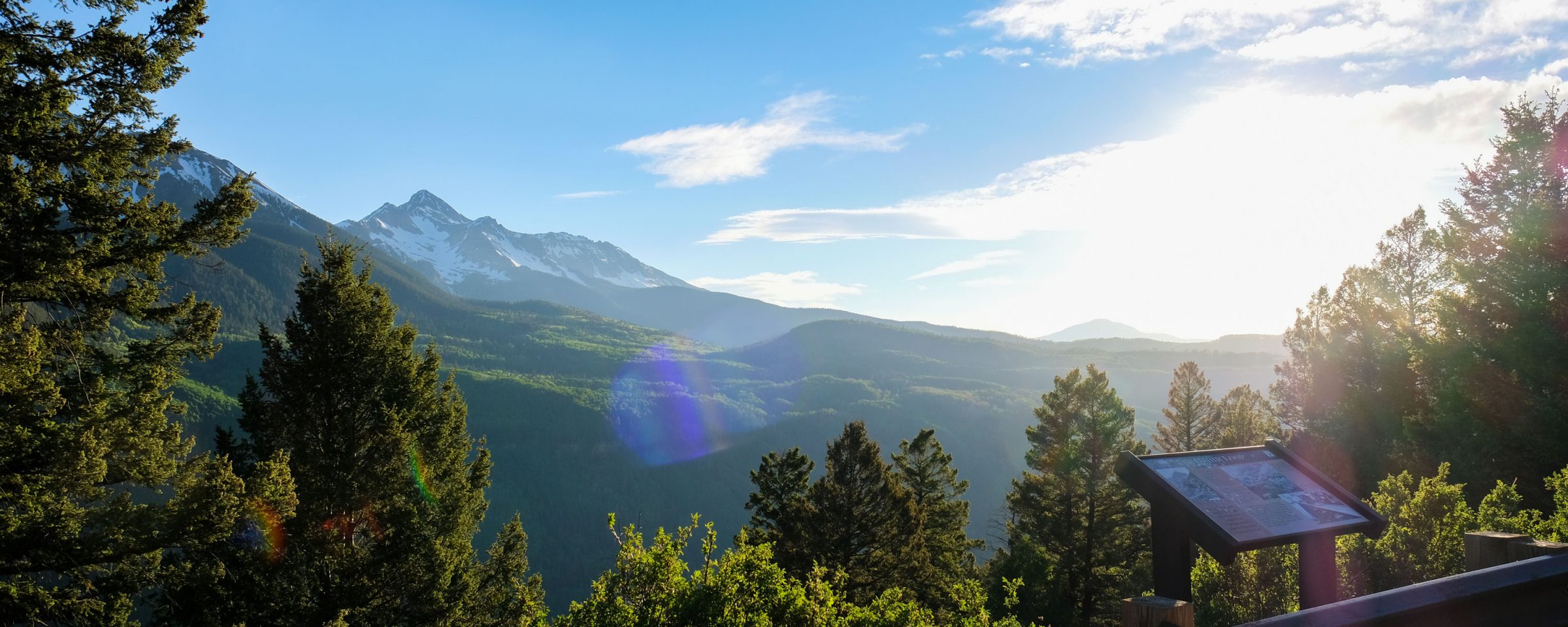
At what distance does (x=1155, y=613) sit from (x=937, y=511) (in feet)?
89.5

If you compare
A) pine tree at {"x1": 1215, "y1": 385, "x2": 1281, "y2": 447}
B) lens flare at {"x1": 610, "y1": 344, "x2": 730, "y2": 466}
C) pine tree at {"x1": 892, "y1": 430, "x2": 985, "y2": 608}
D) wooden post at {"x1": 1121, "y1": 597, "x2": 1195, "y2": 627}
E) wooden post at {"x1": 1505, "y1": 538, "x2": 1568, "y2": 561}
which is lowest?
lens flare at {"x1": 610, "y1": 344, "x2": 730, "y2": 466}

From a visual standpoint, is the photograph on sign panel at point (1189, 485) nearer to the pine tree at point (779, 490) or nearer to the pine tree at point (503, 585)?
the pine tree at point (503, 585)

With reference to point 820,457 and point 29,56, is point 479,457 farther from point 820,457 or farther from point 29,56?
point 820,457

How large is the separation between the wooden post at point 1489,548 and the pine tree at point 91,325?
36.6 ft

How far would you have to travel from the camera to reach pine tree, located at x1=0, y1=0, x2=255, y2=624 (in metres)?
6.98

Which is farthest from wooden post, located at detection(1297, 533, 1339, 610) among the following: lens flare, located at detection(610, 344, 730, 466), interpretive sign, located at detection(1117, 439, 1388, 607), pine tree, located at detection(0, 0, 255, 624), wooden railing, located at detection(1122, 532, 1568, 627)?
lens flare, located at detection(610, 344, 730, 466)

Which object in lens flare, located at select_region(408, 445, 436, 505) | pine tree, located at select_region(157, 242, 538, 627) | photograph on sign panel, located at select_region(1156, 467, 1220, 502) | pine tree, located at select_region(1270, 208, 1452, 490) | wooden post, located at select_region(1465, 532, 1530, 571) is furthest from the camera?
pine tree, located at select_region(1270, 208, 1452, 490)

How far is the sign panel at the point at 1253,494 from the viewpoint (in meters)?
6.02

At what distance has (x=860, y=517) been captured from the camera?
2267 cm

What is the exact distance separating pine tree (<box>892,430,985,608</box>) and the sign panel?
17.8 metres

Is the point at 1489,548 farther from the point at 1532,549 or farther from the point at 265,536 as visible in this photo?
the point at 265,536

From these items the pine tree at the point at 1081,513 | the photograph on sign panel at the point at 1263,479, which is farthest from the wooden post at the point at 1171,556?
the pine tree at the point at 1081,513

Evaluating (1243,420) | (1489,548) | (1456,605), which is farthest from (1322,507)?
(1243,420)

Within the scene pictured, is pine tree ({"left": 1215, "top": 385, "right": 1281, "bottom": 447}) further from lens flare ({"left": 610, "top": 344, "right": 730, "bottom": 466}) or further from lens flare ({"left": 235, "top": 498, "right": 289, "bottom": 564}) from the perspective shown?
lens flare ({"left": 610, "top": 344, "right": 730, "bottom": 466})
